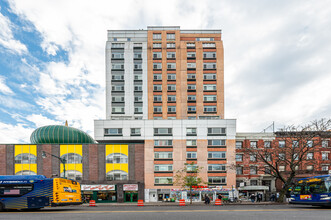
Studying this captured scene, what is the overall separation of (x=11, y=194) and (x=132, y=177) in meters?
31.2

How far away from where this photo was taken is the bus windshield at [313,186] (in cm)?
2289

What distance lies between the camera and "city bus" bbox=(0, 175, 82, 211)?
861 inches

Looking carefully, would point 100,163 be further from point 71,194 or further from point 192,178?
point 71,194

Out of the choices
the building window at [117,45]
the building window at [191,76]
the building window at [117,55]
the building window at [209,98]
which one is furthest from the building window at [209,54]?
the building window at [117,45]

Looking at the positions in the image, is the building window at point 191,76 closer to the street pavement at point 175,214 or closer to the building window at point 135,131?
the building window at point 135,131

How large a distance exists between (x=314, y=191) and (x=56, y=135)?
1943 inches

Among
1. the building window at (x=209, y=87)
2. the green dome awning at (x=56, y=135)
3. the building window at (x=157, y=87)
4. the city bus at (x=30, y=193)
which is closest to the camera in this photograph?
the city bus at (x=30, y=193)

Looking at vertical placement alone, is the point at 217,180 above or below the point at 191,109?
below

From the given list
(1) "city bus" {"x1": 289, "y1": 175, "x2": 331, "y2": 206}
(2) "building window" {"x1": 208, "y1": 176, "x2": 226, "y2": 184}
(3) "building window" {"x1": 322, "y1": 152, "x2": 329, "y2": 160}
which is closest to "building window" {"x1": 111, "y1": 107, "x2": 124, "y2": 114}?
(2) "building window" {"x1": 208, "y1": 176, "x2": 226, "y2": 184}

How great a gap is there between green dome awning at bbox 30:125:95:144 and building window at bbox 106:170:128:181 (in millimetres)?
12249

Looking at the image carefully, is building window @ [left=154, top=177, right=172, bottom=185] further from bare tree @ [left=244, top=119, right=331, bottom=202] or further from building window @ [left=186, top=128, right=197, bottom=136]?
bare tree @ [left=244, top=119, right=331, bottom=202]

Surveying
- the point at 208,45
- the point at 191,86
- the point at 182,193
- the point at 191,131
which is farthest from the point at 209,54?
the point at 182,193

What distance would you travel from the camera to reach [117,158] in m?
52.3

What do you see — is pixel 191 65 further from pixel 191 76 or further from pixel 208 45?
pixel 208 45
